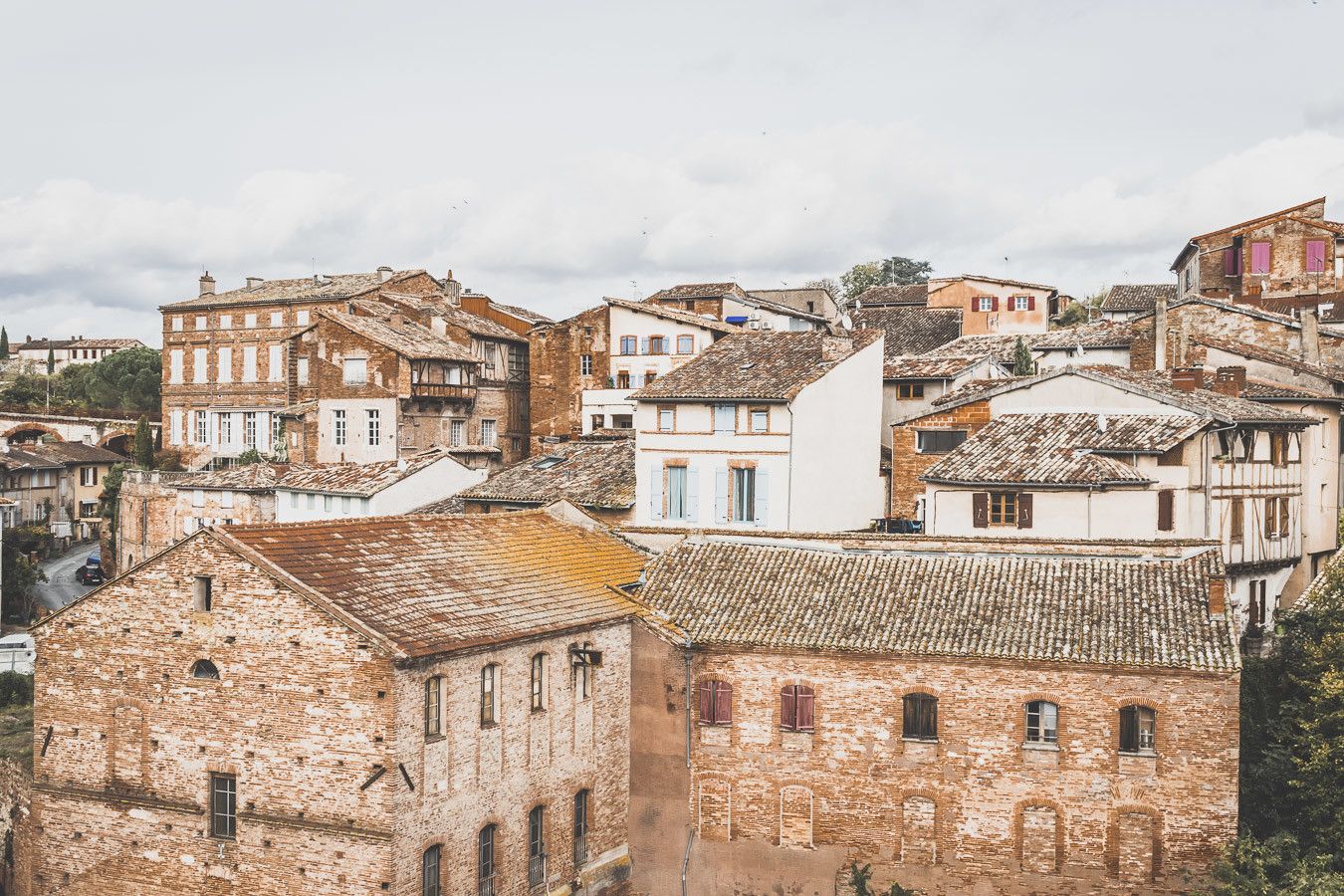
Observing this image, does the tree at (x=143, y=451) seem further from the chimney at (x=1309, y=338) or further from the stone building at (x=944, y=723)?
the chimney at (x=1309, y=338)

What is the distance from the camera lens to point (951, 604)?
3316cm

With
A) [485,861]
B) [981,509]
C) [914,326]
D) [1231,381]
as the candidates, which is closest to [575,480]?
[981,509]

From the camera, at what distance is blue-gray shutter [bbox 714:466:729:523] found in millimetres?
43125

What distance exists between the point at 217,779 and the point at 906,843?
1591 cm

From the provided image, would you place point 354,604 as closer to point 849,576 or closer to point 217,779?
point 217,779

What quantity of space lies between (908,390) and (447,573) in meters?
25.8

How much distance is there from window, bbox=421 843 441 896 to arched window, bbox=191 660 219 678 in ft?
19.5

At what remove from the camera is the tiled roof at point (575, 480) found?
4509cm

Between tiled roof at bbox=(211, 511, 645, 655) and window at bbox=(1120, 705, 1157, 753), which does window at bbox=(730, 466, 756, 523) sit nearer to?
tiled roof at bbox=(211, 511, 645, 655)

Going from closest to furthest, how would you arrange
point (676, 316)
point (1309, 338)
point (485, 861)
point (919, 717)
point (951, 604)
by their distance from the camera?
point (485, 861) → point (919, 717) → point (951, 604) → point (1309, 338) → point (676, 316)

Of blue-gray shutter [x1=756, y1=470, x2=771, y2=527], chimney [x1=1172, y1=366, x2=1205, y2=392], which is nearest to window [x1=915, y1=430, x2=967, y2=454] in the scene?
blue-gray shutter [x1=756, y1=470, x2=771, y2=527]

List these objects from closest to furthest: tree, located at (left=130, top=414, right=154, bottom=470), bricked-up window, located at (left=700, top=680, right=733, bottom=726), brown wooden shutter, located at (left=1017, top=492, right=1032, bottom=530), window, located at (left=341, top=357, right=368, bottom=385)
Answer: bricked-up window, located at (left=700, top=680, right=733, bottom=726) → brown wooden shutter, located at (left=1017, top=492, right=1032, bottom=530) → window, located at (left=341, top=357, right=368, bottom=385) → tree, located at (left=130, top=414, right=154, bottom=470)

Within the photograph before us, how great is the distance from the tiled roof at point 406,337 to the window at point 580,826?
3431 centimetres

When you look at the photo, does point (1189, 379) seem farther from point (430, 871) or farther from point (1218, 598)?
point (430, 871)
